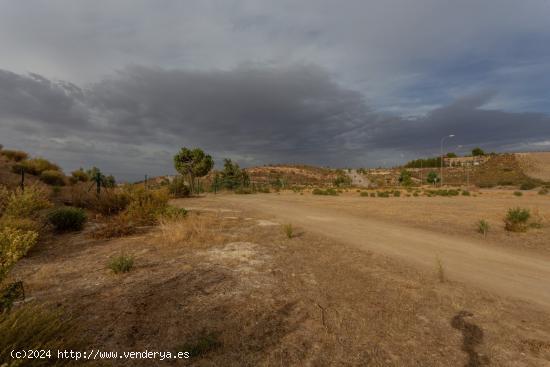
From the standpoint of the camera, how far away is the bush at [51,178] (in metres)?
23.3

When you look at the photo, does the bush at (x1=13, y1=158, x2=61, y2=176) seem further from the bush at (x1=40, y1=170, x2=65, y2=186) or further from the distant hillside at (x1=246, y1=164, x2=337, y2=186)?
the distant hillside at (x1=246, y1=164, x2=337, y2=186)

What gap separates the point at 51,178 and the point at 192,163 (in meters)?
20.3

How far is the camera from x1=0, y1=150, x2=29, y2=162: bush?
26.2m

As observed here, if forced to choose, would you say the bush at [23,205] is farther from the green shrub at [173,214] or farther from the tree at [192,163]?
the tree at [192,163]

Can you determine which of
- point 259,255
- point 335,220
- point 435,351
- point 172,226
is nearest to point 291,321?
point 435,351

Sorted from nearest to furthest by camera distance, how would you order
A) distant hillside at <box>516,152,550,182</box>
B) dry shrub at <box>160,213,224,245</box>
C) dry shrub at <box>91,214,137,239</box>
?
dry shrub at <box>160,213,224,245</box> → dry shrub at <box>91,214,137,239</box> → distant hillside at <box>516,152,550,182</box>

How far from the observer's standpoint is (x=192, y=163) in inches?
1692

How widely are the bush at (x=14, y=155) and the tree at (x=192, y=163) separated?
17.5m

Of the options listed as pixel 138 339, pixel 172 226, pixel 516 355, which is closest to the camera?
pixel 516 355

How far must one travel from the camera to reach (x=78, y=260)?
6750 millimetres

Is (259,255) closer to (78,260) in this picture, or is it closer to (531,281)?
(78,260)

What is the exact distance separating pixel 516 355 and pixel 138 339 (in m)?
4.19

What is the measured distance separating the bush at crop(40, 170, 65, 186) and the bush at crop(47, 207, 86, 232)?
631 inches

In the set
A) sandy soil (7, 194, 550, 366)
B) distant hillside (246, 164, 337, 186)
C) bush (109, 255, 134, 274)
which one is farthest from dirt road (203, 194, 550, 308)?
distant hillside (246, 164, 337, 186)
